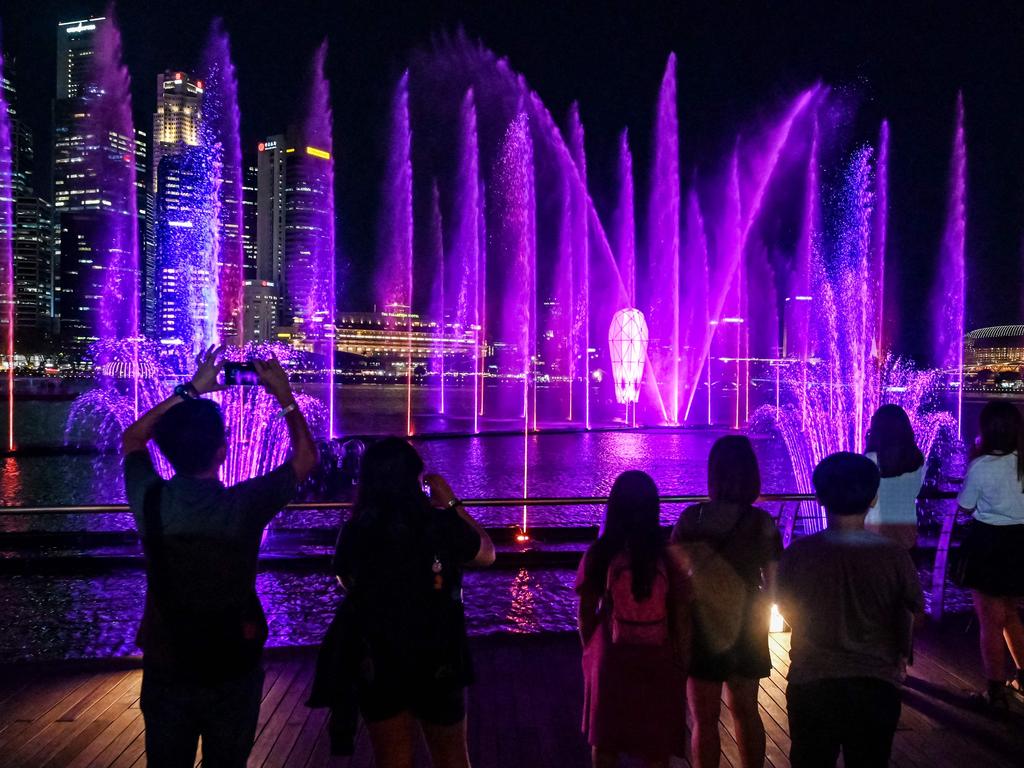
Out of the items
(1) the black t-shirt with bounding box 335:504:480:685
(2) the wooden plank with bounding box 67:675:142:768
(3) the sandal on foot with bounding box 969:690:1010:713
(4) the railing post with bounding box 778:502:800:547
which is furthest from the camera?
(4) the railing post with bounding box 778:502:800:547

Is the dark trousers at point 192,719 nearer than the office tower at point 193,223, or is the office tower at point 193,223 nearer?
the dark trousers at point 192,719

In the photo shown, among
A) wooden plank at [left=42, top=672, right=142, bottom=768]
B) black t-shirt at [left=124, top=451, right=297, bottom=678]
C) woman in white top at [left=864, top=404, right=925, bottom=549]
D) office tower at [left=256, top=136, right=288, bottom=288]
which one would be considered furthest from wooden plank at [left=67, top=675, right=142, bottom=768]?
office tower at [left=256, top=136, right=288, bottom=288]

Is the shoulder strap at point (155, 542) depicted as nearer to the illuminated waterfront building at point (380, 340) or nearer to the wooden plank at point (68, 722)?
the wooden plank at point (68, 722)

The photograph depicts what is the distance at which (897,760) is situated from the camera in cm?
400

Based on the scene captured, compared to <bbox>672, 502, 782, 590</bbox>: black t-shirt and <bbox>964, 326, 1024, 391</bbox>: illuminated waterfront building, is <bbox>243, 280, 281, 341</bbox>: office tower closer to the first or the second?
<bbox>672, 502, 782, 590</bbox>: black t-shirt

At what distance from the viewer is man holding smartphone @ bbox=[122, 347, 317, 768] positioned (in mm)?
2582

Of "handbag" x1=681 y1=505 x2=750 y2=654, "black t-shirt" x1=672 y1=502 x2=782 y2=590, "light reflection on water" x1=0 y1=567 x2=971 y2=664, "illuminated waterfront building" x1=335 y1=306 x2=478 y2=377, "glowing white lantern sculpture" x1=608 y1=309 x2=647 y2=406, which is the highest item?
"illuminated waterfront building" x1=335 y1=306 x2=478 y2=377

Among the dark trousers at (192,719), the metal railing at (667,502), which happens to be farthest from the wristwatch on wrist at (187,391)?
the metal railing at (667,502)

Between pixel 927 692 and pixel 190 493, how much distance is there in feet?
14.6

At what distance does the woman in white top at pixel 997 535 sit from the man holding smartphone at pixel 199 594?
12.5ft

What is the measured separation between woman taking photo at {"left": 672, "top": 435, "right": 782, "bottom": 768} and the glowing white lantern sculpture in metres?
32.1

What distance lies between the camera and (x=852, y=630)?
2.79 m

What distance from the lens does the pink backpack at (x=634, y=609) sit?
2961mm

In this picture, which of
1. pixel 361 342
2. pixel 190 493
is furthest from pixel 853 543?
pixel 361 342
